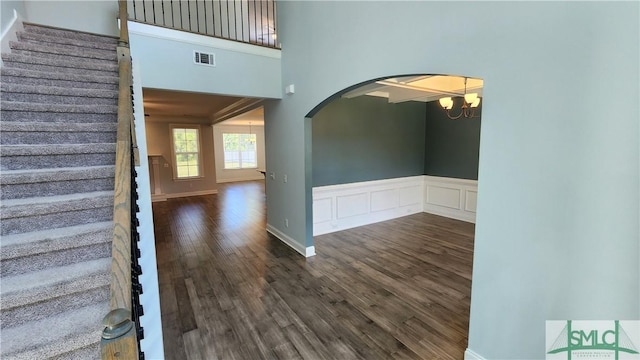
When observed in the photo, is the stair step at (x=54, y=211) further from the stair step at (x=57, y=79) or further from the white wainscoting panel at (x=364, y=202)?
the white wainscoting panel at (x=364, y=202)

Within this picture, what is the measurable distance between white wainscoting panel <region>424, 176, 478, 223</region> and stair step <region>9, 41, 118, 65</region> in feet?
20.5

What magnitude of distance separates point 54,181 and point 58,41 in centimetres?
256

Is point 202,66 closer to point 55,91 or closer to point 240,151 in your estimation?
point 55,91

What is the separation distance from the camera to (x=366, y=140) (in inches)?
219

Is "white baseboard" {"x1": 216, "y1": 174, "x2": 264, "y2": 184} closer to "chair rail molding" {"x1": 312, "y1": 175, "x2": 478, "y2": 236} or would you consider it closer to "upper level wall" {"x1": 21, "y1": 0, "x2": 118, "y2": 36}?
"upper level wall" {"x1": 21, "y1": 0, "x2": 118, "y2": 36}

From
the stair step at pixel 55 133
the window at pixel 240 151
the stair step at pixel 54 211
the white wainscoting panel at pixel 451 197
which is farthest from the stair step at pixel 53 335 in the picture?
the window at pixel 240 151

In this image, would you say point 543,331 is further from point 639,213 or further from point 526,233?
point 639,213

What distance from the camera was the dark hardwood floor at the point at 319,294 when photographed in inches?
89.0

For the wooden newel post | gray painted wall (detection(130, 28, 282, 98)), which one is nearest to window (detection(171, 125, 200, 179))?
gray painted wall (detection(130, 28, 282, 98))

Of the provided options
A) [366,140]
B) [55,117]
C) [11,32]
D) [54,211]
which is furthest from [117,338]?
[366,140]

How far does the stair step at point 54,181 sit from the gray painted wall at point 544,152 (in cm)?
260

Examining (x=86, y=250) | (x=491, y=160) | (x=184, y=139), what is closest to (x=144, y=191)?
(x=86, y=250)

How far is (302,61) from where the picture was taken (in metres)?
→ 3.73

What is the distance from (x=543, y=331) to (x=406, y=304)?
1338mm
